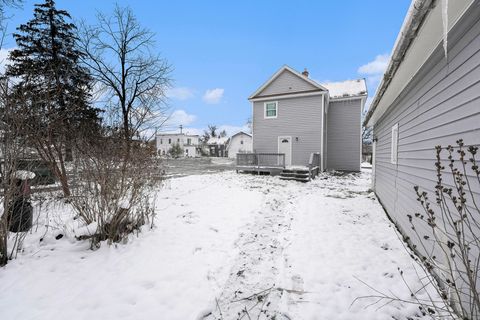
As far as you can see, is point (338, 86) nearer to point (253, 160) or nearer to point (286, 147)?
point (286, 147)

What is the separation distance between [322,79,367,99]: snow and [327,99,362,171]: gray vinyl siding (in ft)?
1.55

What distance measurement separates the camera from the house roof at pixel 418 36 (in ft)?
6.44

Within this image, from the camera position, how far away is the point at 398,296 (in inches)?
95.4

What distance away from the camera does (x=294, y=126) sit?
13.5m

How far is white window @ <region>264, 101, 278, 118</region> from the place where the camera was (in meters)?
14.1

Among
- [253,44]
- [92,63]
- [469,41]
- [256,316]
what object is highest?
[253,44]

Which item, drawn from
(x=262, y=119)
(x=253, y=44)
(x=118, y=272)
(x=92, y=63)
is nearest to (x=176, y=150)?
(x=253, y=44)

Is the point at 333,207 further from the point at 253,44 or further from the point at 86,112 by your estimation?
the point at 253,44

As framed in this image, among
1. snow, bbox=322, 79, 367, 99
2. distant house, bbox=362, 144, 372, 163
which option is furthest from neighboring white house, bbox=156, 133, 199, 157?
snow, bbox=322, 79, 367, 99

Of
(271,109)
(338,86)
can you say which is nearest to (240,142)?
(338,86)

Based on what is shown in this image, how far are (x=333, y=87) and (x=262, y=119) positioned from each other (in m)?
6.20

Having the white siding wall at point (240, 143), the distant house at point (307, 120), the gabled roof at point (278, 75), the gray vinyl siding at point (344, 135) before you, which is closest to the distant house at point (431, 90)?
the distant house at point (307, 120)

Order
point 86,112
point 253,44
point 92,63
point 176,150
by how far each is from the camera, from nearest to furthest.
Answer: point 86,112
point 92,63
point 253,44
point 176,150

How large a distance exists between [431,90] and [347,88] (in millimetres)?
13910
